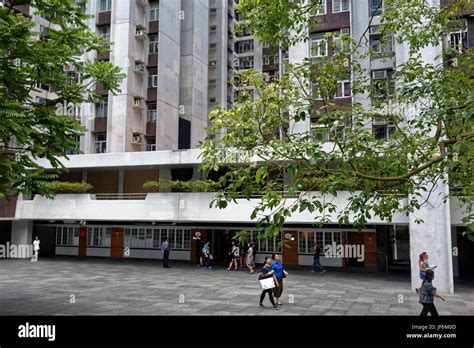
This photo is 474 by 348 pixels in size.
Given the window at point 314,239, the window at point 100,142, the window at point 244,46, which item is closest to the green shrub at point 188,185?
the window at point 314,239

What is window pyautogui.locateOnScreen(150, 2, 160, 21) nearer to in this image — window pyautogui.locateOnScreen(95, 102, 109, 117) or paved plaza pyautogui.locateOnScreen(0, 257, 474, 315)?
window pyautogui.locateOnScreen(95, 102, 109, 117)

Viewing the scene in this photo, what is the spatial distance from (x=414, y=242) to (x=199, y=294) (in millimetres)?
9474

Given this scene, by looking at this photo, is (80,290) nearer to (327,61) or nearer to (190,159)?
(190,159)

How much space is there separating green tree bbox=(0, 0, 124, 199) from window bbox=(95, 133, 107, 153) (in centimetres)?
2252

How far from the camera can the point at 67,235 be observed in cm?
3266

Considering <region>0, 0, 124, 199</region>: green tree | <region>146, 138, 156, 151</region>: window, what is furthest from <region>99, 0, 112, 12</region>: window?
<region>0, 0, 124, 199</region>: green tree

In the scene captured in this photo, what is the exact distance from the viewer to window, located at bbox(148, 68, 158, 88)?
34.5m

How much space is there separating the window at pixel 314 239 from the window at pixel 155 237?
786cm

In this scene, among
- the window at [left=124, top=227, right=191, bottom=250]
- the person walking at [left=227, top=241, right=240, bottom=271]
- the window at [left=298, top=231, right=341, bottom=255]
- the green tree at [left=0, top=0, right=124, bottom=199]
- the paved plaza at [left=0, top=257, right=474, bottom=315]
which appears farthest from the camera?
the window at [left=124, top=227, right=191, bottom=250]

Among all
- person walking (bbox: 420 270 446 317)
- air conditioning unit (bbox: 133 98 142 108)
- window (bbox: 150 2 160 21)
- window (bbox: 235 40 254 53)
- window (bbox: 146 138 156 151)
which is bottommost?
person walking (bbox: 420 270 446 317)

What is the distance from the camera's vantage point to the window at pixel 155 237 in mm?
29636

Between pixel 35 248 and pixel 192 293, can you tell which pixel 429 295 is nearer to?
pixel 192 293

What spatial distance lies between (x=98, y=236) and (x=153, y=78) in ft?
43.7

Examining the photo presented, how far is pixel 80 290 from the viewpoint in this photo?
16.4 m
